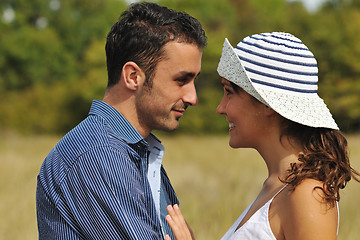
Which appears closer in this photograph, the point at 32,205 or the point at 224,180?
the point at 32,205

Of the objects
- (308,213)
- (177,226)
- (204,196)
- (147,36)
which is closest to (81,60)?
(204,196)

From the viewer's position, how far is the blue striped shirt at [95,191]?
1850mm

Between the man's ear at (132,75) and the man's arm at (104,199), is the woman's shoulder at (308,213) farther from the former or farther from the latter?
the man's ear at (132,75)

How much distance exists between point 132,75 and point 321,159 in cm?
89

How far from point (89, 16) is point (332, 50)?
62.7 ft

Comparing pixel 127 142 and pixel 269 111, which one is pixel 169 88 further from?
pixel 269 111

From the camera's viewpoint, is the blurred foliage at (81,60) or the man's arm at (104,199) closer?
the man's arm at (104,199)

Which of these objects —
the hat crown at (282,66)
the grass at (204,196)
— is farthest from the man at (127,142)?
the grass at (204,196)

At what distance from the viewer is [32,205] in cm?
666

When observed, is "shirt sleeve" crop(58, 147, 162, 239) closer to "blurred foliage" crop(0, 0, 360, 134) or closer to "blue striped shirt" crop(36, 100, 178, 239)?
"blue striped shirt" crop(36, 100, 178, 239)

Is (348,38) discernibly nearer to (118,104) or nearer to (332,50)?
(332,50)

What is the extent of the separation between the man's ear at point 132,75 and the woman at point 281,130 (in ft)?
1.19

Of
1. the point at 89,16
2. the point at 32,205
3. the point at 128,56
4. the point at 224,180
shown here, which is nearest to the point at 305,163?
the point at 128,56

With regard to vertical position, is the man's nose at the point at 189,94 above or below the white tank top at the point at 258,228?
above
